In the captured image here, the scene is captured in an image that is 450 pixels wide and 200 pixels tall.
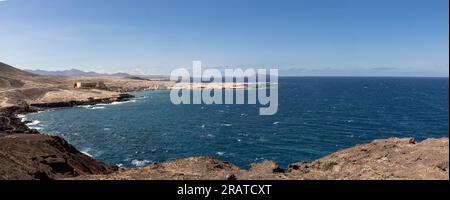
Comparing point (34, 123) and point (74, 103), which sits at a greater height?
point (74, 103)

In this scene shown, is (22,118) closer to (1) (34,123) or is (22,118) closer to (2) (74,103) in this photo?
(1) (34,123)

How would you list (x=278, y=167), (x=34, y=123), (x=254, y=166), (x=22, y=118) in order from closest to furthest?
(x=278, y=167), (x=254, y=166), (x=34, y=123), (x=22, y=118)

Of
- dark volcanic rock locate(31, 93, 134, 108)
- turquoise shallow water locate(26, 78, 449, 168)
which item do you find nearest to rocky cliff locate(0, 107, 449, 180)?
turquoise shallow water locate(26, 78, 449, 168)

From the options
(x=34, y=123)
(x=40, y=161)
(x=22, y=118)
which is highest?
(x=40, y=161)

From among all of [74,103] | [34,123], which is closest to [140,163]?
[34,123]

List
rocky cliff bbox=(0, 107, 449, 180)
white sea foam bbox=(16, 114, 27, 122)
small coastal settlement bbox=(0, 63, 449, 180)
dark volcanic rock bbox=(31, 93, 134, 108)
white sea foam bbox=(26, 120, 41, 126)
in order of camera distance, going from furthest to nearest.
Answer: dark volcanic rock bbox=(31, 93, 134, 108) < white sea foam bbox=(16, 114, 27, 122) < white sea foam bbox=(26, 120, 41, 126) < small coastal settlement bbox=(0, 63, 449, 180) < rocky cliff bbox=(0, 107, 449, 180)

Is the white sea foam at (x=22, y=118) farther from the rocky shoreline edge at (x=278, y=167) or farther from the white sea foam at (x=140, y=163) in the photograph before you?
the rocky shoreline edge at (x=278, y=167)

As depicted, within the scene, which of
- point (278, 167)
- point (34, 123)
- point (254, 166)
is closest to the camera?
point (278, 167)

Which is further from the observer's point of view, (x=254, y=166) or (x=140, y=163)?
(x=140, y=163)

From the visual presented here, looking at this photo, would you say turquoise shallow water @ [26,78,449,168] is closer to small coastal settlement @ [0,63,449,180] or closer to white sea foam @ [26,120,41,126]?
white sea foam @ [26,120,41,126]

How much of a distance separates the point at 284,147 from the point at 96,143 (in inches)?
1210
